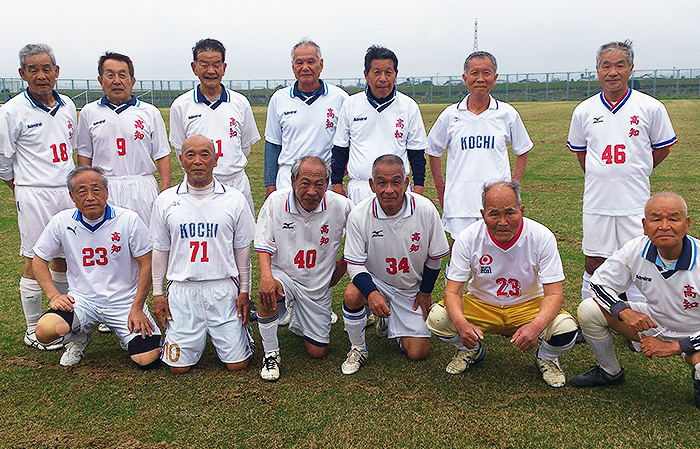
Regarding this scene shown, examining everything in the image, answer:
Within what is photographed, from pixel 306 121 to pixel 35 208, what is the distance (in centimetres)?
232

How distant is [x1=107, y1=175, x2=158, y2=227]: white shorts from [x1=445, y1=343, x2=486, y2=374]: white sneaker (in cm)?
291

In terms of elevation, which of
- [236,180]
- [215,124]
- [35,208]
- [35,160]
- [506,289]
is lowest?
[506,289]

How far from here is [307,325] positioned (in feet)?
15.6

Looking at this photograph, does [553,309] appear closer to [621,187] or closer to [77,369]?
[621,187]

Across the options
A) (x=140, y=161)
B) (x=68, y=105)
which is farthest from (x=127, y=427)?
(x=68, y=105)

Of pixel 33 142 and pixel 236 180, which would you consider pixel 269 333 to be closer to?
pixel 236 180

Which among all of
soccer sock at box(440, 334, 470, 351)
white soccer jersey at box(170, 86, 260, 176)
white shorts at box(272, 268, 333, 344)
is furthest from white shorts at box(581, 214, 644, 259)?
white soccer jersey at box(170, 86, 260, 176)

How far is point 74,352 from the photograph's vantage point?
457 cm

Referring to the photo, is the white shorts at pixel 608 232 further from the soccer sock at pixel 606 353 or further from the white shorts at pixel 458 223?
the soccer sock at pixel 606 353

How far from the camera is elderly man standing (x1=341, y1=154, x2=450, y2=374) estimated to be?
4.38m

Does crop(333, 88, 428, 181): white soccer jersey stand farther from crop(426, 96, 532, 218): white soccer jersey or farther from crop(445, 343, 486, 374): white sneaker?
crop(445, 343, 486, 374): white sneaker

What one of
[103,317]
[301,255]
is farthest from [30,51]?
[301,255]

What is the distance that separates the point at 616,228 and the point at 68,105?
4.63 m

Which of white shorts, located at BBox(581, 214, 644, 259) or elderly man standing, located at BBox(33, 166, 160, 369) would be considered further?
white shorts, located at BBox(581, 214, 644, 259)
